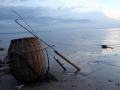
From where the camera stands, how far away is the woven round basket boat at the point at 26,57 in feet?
16.9

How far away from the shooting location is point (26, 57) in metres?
5.14

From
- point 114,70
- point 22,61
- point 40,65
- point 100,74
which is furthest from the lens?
point 114,70

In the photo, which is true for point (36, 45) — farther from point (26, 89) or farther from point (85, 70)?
point (85, 70)

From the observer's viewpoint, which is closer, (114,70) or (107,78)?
(107,78)

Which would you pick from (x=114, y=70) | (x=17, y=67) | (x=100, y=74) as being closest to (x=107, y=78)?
(x=100, y=74)

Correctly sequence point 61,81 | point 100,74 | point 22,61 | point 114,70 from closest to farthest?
point 22,61
point 61,81
point 100,74
point 114,70

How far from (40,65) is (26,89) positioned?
37.9 inches

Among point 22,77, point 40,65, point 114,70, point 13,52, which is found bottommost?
point 114,70

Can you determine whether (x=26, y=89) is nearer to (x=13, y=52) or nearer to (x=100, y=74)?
(x=13, y=52)

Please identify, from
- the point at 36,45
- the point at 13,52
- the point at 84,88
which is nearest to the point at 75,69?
the point at 84,88

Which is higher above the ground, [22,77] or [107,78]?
[22,77]

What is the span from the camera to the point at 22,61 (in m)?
5.15

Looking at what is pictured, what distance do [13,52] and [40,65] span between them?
107 cm

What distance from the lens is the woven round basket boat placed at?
203 inches
